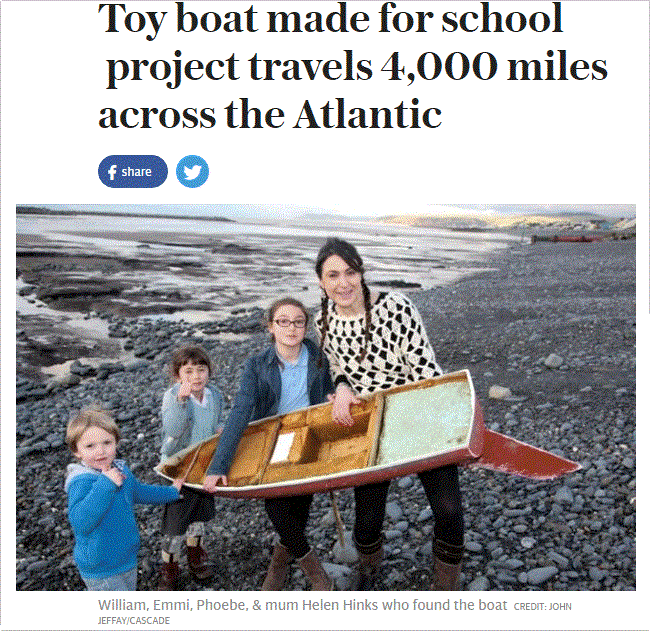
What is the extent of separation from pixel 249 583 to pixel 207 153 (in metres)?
2.33

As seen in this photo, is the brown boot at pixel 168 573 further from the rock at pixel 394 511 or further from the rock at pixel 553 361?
the rock at pixel 553 361

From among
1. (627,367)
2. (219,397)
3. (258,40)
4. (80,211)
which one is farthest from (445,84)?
(627,367)

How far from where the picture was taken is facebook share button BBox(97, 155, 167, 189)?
3582mm

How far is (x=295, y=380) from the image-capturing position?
9.68ft

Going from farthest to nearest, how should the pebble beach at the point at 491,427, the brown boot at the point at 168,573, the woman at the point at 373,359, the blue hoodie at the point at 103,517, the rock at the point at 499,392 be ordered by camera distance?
the rock at the point at 499,392, the pebble beach at the point at 491,427, the brown boot at the point at 168,573, the woman at the point at 373,359, the blue hoodie at the point at 103,517

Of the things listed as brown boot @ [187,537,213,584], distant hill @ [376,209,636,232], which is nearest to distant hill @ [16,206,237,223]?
distant hill @ [376,209,636,232]

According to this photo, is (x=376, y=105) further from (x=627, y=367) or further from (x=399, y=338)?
(x=627, y=367)

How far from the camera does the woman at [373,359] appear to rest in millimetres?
2658

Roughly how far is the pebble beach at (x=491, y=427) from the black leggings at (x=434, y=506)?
47 cm

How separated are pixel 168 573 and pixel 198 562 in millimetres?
151

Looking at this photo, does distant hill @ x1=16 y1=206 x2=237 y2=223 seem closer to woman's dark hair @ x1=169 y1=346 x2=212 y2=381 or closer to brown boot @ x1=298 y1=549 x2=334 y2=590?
woman's dark hair @ x1=169 y1=346 x2=212 y2=381

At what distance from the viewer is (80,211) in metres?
4.07

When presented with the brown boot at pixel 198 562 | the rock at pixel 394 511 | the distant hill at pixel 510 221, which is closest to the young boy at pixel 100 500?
the brown boot at pixel 198 562

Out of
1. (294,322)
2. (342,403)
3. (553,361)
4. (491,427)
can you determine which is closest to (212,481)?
(342,403)
